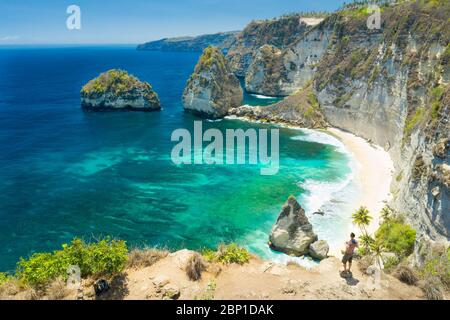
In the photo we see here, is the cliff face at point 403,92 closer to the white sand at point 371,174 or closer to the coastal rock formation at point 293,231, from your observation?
the white sand at point 371,174

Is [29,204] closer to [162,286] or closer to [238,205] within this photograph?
[238,205]

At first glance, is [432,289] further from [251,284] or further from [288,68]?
[288,68]

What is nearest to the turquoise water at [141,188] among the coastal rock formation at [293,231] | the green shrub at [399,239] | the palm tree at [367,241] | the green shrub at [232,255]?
the coastal rock formation at [293,231]

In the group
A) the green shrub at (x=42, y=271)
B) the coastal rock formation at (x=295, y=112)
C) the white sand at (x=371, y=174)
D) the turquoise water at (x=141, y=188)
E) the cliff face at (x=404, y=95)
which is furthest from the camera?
the coastal rock formation at (x=295, y=112)

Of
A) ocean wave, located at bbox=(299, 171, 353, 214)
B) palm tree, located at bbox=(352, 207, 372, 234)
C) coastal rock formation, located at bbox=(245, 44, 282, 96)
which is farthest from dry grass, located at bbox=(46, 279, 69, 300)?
coastal rock formation, located at bbox=(245, 44, 282, 96)

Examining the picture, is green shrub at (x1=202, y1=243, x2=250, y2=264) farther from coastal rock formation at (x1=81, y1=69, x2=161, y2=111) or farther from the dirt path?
coastal rock formation at (x1=81, y1=69, x2=161, y2=111)
